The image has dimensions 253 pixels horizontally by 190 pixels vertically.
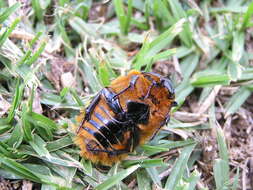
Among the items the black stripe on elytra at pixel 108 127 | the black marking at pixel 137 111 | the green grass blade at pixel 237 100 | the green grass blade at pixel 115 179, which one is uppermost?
the green grass blade at pixel 237 100

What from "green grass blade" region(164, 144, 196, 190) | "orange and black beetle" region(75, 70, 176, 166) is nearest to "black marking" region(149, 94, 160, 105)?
"orange and black beetle" region(75, 70, 176, 166)

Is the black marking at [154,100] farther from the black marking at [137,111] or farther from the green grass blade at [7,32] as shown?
the green grass blade at [7,32]

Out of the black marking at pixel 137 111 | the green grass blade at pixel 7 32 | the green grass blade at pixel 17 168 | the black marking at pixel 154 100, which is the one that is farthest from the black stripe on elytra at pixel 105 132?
the green grass blade at pixel 7 32

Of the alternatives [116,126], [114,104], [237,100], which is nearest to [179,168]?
[116,126]

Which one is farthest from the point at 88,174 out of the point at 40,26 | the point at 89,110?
the point at 40,26

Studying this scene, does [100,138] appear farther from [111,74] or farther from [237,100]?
[237,100]

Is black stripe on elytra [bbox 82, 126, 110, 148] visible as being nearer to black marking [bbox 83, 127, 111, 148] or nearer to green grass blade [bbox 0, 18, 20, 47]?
black marking [bbox 83, 127, 111, 148]

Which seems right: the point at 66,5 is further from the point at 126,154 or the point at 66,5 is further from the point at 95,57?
the point at 126,154
